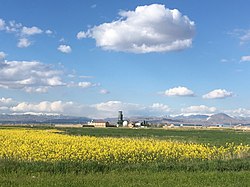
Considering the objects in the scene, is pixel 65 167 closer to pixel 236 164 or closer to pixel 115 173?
pixel 115 173

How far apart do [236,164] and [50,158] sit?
10.6 metres

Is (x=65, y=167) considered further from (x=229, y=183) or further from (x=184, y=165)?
(x=229, y=183)

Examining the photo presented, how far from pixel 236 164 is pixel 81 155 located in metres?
9.29


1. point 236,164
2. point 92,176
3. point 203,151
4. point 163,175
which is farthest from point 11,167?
point 203,151

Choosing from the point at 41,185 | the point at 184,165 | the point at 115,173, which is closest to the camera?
the point at 41,185

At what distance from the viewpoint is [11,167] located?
20.2 meters

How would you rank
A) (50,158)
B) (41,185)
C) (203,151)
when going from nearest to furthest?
(41,185) < (50,158) < (203,151)

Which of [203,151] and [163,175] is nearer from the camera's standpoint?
[163,175]

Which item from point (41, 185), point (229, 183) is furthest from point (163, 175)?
point (41, 185)

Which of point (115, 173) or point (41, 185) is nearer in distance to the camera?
point (41, 185)

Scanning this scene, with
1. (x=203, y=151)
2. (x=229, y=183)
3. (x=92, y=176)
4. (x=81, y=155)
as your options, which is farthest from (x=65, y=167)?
(x=203, y=151)

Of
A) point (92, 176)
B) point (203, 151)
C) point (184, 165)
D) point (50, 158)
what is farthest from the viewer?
point (203, 151)

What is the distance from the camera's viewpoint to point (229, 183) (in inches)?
672

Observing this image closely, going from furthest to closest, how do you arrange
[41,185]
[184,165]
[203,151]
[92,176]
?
[203,151]
[184,165]
[92,176]
[41,185]
